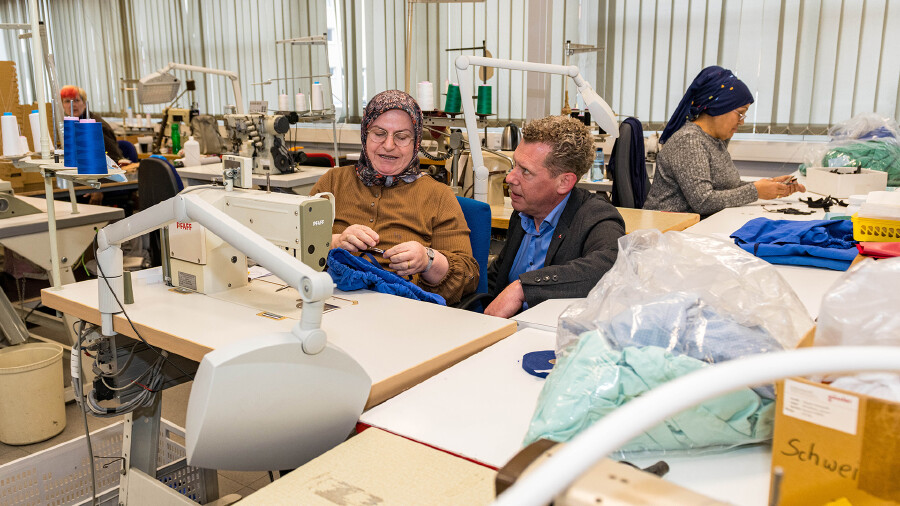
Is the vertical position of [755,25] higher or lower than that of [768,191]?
higher

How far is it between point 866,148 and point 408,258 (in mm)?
2788

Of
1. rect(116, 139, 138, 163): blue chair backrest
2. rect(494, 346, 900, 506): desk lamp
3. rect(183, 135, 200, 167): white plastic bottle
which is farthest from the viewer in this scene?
rect(116, 139, 138, 163): blue chair backrest

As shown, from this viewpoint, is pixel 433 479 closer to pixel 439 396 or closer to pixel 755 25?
pixel 439 396

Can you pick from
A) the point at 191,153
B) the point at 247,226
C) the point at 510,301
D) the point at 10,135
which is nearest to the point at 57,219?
the point at 10,135

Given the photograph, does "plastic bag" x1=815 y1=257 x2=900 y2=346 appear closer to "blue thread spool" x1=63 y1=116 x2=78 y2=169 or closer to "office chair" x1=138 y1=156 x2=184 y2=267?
"blue thread spool" x1=63 y1=116 x2=78 y2=169

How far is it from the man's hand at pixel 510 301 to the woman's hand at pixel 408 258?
0.78ft

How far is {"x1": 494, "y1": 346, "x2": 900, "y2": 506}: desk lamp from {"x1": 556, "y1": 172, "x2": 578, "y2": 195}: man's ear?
5.11 feet

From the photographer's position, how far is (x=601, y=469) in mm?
555

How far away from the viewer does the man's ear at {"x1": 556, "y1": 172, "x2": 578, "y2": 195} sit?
79.0 inches

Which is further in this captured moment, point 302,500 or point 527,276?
point 527,276

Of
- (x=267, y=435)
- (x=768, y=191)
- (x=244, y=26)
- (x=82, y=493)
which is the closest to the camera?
(x=267, y=435)

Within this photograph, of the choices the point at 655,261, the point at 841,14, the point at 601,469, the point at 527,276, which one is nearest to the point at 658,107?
the point at 841,14

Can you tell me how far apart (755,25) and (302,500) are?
436 cm

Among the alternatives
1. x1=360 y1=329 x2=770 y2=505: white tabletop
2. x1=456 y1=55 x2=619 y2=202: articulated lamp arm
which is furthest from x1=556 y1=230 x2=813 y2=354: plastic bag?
x1=456 y1=55 x2=619 y2=202: articulated lamp arm
